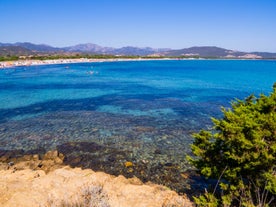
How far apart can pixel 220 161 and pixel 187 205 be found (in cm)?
231

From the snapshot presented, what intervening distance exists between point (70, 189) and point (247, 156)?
7613 mm

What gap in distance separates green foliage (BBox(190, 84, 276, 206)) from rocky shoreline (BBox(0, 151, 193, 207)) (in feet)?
6.93

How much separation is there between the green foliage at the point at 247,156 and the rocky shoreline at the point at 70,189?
6.93ft

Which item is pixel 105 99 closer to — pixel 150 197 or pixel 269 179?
pixel 150 197

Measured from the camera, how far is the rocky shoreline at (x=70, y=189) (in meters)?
8.91

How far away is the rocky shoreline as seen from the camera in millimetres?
8906

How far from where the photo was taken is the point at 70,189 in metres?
10.3

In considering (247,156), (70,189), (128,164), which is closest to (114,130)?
(128,164)

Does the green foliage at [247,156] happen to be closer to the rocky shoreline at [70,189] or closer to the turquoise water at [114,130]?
the rocky shoreline at [70,189]

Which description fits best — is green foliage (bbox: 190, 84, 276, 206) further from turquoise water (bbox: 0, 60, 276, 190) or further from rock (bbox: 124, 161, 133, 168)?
rock (bbox: 124, 161, 133, 168)

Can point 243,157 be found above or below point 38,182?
above

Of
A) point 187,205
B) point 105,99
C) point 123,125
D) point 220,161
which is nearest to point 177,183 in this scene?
point 187,205

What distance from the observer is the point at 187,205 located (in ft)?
29.9

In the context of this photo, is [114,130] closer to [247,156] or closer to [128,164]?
[128,164]
